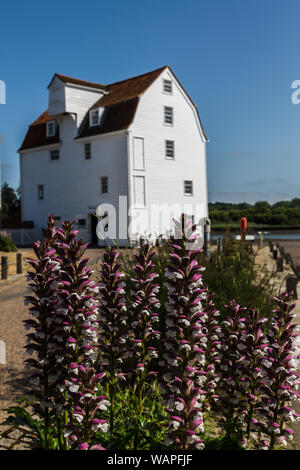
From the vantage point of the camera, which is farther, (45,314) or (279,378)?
(279,378)

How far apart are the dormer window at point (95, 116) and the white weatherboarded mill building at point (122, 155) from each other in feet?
0.12

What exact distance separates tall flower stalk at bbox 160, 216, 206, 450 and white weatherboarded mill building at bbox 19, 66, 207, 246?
1130 inches

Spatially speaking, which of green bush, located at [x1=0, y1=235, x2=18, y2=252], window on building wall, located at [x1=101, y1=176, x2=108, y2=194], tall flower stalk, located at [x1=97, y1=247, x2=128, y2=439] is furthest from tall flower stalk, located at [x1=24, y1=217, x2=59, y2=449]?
window on building wall, located at [x1=101, y1=176, x2=108, y2=194]

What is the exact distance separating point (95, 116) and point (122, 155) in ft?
16.2

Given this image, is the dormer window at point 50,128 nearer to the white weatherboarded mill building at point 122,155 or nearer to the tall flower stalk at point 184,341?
the white weatherboarded mill building at point 122,155

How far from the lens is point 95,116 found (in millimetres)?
36250

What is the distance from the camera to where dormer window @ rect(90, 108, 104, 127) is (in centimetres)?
3572

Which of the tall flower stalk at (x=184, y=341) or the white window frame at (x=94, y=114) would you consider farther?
the white window frame at (x=94, y=114)

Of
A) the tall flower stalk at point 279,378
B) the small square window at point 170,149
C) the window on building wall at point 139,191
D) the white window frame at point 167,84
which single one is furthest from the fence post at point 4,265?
the white window frame at point 167,84

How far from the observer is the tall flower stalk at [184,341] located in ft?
9.80

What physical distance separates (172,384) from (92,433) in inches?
23.6

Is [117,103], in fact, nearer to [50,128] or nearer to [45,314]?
[50,128]

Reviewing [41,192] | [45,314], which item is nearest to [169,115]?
[41,192]

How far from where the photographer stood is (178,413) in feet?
9.88
